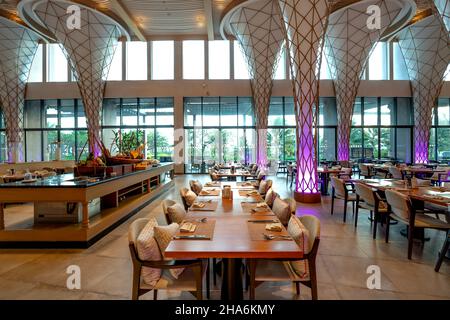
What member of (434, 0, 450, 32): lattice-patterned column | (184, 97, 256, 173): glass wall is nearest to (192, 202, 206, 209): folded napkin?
(434, 0, 450, 32): lattice-patterned column

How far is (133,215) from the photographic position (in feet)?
18.4

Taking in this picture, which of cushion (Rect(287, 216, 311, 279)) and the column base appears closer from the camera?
cushion (Rect(287, 216, 311, 279))

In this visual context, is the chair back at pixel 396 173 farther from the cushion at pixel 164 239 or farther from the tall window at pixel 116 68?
the tall window at pixel 116 68

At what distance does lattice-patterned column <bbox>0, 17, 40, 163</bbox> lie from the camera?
11922 mm

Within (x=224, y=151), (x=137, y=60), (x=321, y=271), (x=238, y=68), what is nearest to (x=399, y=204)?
(x=321, y=271)

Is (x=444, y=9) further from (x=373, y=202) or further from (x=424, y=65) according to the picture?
(x=424, y=65)

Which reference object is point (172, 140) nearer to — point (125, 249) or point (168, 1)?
point (168, 1)

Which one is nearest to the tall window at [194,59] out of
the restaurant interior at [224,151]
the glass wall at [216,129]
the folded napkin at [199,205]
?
the restaurant interior at [224,151]

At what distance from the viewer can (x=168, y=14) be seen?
36.7 feet

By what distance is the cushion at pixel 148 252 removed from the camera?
6.39 feet

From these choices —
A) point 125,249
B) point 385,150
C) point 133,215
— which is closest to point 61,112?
point 133,215

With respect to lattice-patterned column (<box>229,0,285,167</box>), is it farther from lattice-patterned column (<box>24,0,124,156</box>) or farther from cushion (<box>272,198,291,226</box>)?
cushion (<box>272,198,291,226</box>)

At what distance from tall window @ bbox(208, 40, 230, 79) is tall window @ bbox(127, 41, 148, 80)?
360 centimetres

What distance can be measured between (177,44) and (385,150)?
13.0 metres
